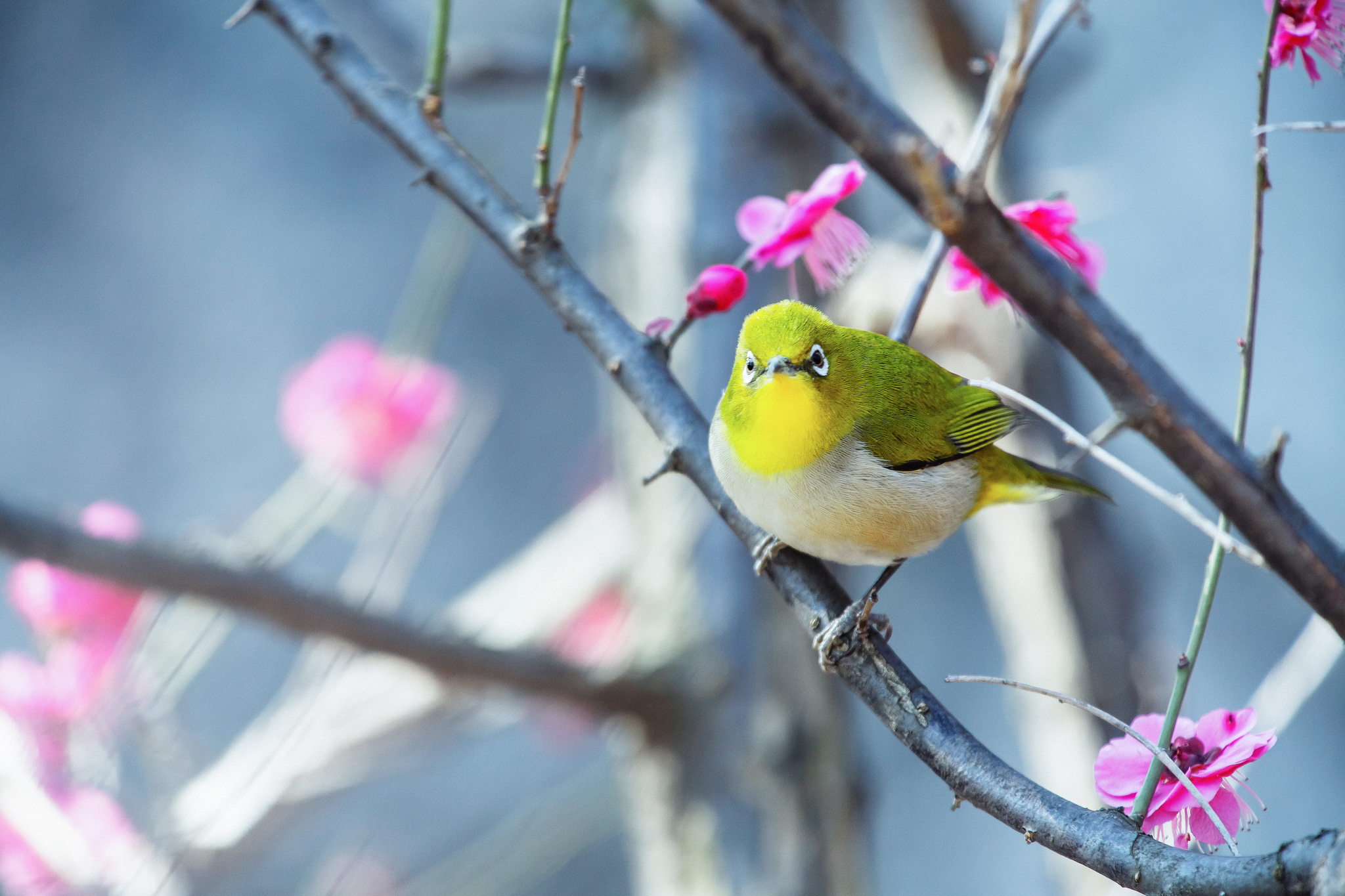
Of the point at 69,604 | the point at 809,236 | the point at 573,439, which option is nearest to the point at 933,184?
the point at 809,236

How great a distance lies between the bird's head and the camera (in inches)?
44.7

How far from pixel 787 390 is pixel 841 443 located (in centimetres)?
10

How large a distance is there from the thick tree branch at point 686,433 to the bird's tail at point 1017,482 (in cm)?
41

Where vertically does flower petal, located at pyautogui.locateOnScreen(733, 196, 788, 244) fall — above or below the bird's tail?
above

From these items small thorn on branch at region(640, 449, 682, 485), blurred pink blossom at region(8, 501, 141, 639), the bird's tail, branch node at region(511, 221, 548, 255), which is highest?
blurred pink blossom at region(8, 501, 141, 639)

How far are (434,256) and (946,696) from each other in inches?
105

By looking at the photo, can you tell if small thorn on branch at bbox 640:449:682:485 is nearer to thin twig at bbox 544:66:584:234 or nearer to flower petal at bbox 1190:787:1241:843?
thin twig at bbox 544:66:584:234

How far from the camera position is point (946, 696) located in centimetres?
376

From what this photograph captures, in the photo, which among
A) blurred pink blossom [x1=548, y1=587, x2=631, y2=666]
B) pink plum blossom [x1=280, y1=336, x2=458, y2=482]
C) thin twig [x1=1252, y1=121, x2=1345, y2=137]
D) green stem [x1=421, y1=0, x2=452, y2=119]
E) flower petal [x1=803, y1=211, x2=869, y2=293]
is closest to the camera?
thin twig [x1=1252, y1=121, x2=1345, y2=137]

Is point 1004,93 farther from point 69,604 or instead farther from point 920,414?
point 69,604

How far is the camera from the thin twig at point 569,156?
3.02 feet

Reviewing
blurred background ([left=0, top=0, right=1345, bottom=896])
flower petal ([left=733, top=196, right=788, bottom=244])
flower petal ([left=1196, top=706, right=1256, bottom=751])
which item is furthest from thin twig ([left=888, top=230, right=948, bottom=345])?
blurred background ([left=0, top=0, right=1345, bottom=896])

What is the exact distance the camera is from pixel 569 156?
3.02ft

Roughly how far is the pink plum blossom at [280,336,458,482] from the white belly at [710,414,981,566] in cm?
144
